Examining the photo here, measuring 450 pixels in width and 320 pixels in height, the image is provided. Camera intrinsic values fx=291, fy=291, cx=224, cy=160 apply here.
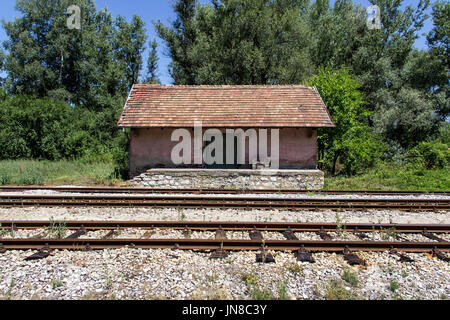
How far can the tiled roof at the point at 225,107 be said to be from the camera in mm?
14305

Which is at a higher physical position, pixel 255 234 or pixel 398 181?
pixel 255 234

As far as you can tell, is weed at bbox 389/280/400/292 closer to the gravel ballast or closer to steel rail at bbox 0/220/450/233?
the gravel ballast

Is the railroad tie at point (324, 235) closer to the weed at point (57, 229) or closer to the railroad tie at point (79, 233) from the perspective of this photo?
the railroad tie at point (79, 233)

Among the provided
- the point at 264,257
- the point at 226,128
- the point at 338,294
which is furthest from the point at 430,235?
the point at 226,128

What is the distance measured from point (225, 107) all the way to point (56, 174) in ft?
31.2

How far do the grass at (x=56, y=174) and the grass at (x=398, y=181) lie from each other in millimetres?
10728

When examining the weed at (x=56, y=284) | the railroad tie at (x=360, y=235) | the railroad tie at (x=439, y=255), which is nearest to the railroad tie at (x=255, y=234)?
the railroad tie at (x=360, y=235)

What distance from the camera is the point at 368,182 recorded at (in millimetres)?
13891

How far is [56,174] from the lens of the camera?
15.2m

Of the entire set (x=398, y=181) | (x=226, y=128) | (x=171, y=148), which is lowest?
(x=398, y=181)

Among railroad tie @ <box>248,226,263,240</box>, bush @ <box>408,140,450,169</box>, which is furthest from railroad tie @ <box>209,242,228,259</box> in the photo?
bush @ <box>408,140,450,169</box>

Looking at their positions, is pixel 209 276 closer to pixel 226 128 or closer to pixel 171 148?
pixel 226 128

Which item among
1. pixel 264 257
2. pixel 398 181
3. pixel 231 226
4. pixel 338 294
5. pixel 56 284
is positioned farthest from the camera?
pixel 398 181

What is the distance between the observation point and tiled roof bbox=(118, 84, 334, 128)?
14.3 m
